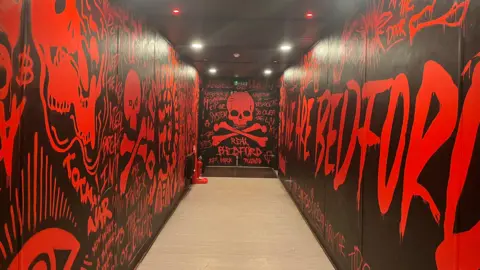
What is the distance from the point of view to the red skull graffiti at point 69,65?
1564 mm

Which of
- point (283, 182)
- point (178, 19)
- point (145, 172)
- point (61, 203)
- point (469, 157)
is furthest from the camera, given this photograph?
point (283, 182)

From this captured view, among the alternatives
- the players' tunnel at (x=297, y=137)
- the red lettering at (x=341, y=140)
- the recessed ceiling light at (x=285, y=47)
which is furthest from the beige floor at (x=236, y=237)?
the recessed ceiling light at (x=285, y=47)

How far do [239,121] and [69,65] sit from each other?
8.44m

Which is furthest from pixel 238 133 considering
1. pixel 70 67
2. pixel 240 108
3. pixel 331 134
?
pixel 70 67

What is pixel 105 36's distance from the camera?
2.37 meters

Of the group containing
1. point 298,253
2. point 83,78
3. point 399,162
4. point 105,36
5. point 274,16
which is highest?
point 274,16

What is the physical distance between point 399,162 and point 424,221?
40 centimetres

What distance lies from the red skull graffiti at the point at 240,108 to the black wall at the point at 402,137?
20.4ft

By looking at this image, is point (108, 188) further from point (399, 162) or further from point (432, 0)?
point (432, 0)

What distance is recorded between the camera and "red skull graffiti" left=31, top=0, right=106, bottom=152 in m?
1.56

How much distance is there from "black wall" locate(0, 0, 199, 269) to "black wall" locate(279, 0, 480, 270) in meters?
1.75

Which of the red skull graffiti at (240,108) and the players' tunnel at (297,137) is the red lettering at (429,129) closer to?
the players' tunnel at (297,137)

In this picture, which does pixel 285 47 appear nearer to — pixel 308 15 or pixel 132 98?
pixel 308 15

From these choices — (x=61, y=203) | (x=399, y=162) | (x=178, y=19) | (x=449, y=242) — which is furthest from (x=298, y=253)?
(x=178, y=19)
